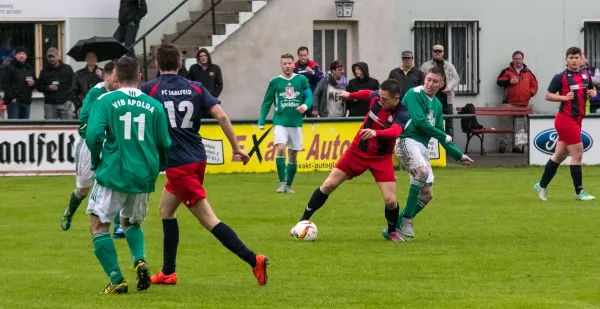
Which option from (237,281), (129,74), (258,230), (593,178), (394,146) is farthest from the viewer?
(593,178)

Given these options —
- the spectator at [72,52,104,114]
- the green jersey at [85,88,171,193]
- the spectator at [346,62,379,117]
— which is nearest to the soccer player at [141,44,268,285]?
the green jersey at [85,88,171,193]

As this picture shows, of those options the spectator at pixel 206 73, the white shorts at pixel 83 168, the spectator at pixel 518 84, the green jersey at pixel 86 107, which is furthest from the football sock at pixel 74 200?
the spectator at pixel 518 84

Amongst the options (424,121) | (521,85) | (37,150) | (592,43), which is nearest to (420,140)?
(424,121)

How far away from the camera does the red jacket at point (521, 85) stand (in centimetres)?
3303

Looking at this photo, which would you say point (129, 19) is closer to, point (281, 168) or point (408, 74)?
point (408, 74)

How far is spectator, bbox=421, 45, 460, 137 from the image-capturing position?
2958cm

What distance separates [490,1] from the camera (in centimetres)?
3375

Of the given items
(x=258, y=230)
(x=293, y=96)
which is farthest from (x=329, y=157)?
(x=258, y=230)

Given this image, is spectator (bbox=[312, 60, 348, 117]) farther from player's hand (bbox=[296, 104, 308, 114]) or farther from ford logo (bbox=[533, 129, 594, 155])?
player's hand (bbox=[296, 104, 308, 114])

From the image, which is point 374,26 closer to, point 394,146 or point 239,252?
point 394,146

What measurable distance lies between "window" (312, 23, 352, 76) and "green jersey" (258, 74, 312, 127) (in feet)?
34.2

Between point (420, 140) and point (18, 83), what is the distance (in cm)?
1393

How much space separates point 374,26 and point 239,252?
2149 cm

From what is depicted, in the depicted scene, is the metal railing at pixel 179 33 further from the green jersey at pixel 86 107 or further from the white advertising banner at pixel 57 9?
the green jersey at pixel 86 107
